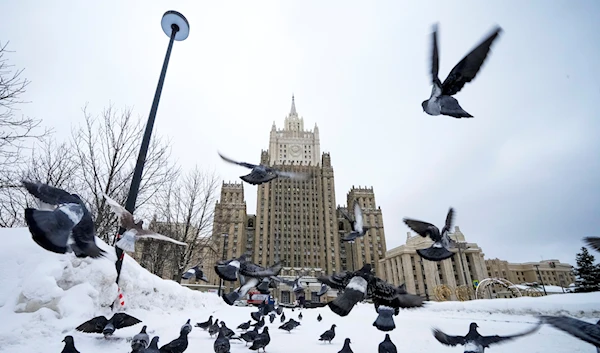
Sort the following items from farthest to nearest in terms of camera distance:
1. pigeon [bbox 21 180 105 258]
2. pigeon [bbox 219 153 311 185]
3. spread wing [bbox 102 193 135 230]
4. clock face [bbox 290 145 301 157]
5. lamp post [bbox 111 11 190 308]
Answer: clock face [bbox 290 145 301 157]
lamp post [bbox 111 11 190 308]
pigeon [bbox 219 153 311 185]
spread wing [bbox 102 193 135 230]
pigeon [bbox 21 180 105 258]

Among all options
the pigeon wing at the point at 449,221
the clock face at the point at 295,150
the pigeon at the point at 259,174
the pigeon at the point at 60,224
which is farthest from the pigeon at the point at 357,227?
the clock face at the point at 295,150

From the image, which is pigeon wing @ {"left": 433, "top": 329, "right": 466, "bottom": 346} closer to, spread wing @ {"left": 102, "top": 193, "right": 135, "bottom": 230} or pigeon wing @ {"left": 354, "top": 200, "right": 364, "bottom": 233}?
pigeon wing @ {"left": 354, "top": 200, "right": 364, "bottom": 233}

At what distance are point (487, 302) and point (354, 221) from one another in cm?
711

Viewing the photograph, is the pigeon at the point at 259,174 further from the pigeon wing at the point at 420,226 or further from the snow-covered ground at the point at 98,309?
the snow-covered ground at the point at 98,309

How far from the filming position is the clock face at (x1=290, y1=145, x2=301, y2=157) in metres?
113

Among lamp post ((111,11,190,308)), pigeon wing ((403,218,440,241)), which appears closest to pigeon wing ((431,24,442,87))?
pigeon wing ((403,218,440,241))

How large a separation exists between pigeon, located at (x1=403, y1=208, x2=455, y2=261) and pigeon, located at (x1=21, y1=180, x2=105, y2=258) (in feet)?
17.7

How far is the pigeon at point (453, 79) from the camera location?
4.30 m

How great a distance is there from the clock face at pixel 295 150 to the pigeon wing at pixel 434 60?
355 feet

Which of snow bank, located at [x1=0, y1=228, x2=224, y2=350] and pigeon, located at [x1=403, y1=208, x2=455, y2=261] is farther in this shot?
pigeon, located at [x1=403, y1=208, x2=455, y2=261]

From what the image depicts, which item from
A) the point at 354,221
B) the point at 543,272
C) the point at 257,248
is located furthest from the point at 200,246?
the point at 543,272

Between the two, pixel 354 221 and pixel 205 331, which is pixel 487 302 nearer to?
pixel 354 221

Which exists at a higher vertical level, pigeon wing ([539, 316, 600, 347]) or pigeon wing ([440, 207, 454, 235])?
pigeon wing ([440, 207, 454, 235])

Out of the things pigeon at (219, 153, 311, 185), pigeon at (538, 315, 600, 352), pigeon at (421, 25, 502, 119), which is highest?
pigeon at (421, 25, 502, 119)
